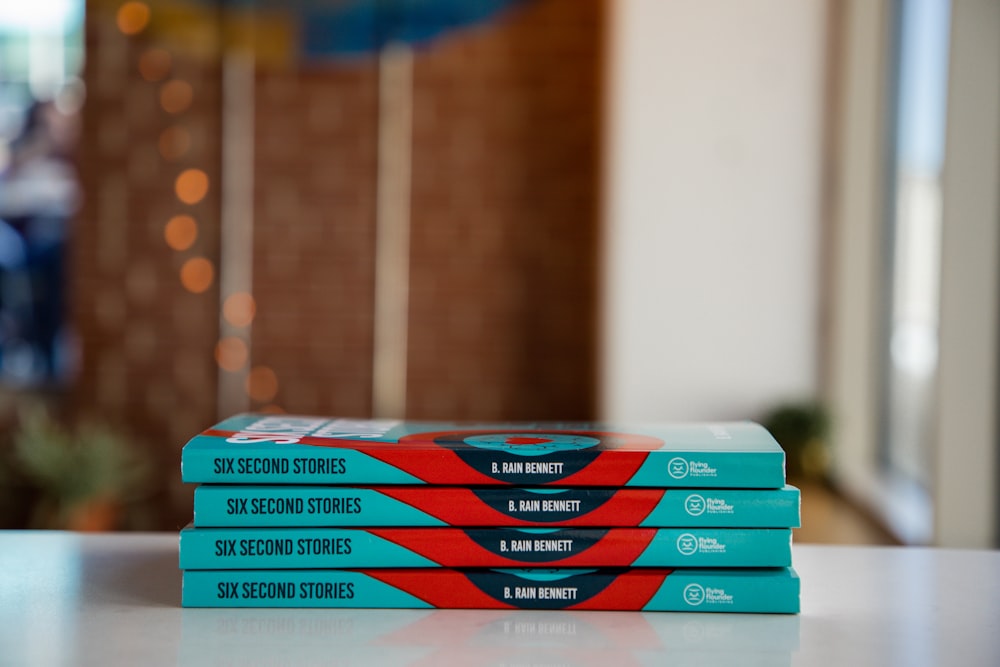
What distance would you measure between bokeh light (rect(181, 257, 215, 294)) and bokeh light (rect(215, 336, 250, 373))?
0.22 meters

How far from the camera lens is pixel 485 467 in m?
0.78

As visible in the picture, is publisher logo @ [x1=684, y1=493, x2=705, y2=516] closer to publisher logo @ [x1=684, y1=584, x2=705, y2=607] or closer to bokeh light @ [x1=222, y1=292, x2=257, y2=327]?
publisher logo @ [x1=684, y1=584, x2=705, y2=607]

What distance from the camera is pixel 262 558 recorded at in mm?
789

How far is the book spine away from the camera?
0.78m

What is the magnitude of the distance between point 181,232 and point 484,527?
11.1ft

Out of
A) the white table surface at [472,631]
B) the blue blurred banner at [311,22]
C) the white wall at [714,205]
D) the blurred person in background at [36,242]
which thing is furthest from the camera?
the blurred person in background at [36,242]

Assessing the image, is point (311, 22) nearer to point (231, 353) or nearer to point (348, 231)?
point (348, 231)

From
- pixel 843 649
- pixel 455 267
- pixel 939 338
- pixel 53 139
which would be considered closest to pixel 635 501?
pixel 843 649

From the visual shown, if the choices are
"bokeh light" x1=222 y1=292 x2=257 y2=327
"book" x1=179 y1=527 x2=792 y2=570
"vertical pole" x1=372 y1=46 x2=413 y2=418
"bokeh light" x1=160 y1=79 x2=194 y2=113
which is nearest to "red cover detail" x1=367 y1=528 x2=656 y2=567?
"book" x1=179 y1=527 x2=792 y2=570

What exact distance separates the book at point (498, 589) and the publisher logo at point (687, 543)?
21 mm

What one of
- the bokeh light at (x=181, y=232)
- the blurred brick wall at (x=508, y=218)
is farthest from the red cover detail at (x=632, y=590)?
the bokeh light at (x=181, y=232)

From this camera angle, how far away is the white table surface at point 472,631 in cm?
70

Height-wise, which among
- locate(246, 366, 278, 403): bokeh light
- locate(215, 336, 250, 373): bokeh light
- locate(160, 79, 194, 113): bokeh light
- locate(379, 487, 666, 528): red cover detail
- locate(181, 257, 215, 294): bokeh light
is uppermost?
locate(160, 79, 194, 113): bokeh light

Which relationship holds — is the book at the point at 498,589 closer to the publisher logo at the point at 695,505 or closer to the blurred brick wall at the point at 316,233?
the publisher logo at the point at 695,505
